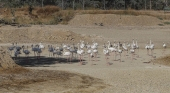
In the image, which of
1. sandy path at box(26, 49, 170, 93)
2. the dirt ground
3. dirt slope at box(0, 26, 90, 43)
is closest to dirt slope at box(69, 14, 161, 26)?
dirt slope at box(0, 26, 90, 43)

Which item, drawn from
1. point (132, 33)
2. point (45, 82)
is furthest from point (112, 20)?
point (45, 82)

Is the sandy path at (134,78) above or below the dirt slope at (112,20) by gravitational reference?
below

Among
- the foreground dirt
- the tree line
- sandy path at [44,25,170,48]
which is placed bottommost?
sandy path at [44,25,170,48]

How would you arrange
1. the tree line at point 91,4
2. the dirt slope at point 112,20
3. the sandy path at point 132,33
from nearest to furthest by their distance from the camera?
the sandy path at point 132,33 → the dirt slope at point 112,20 → the tree line at point 91,4

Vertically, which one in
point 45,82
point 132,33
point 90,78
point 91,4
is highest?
point 91,4

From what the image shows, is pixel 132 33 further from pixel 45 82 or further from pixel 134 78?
pixel 45 82

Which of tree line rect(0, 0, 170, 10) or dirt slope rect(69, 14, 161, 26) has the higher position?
tree line rect(0, 0, 170, 10)

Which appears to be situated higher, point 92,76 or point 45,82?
point 45,82

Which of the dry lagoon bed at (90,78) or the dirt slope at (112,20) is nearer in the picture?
the dry lagoon bed at (90,78)

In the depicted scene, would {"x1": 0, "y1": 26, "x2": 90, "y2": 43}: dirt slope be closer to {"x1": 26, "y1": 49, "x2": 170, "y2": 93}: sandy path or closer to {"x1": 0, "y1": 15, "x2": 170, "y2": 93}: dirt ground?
{"x1": 0, "y1": 15, "x2": 170, "y2": 93}: dirt ground

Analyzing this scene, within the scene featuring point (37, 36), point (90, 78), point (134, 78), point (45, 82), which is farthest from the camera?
point (37, 36)

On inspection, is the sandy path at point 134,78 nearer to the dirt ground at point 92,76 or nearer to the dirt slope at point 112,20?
the dirt ground at point 92,76

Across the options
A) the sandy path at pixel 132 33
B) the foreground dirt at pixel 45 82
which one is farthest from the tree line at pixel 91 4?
the foreground dirt at pixel 45 82

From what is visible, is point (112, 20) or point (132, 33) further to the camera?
point (112, 20)
